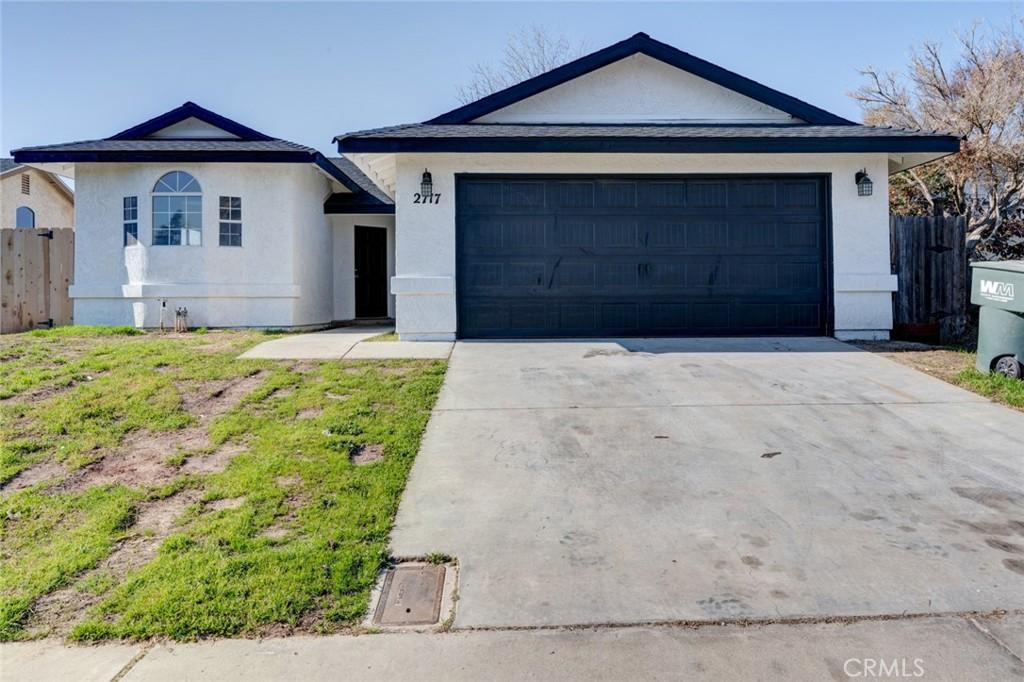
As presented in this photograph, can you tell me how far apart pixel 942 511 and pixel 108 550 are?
5.03 meters

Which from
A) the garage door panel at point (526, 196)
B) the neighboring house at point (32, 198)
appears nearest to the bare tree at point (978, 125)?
the garage door panel at point (526, 196)

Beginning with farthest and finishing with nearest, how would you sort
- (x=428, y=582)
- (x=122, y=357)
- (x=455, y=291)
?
(x=455, y=291) → (x=122, y=357) → (x=428, y=582)

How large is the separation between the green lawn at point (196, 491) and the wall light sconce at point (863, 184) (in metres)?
7.18

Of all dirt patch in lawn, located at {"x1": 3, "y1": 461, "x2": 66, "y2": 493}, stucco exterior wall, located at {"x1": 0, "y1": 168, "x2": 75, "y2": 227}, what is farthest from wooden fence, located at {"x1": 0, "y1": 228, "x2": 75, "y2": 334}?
dirt patch in lawn, located at {"x1": 3, "y1": 461, "x2": 66, "y2": 493}

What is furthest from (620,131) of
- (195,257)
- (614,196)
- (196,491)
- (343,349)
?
(195,257)

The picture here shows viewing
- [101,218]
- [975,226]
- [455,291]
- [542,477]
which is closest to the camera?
[542,477]

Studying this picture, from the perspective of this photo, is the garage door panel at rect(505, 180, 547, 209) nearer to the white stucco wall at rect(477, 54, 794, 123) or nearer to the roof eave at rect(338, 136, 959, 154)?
the roof eave at rect(338, 136, 959, 154)

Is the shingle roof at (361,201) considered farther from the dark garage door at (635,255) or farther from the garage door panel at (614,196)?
the garage door panel at (614,196)

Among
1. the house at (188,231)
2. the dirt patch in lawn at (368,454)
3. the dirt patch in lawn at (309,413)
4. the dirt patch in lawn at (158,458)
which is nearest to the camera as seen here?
the dirt patch in lawn at (158,458)

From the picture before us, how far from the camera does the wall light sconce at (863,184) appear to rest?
9758 millimetres

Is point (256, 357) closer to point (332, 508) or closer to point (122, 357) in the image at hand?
point (122, 357)

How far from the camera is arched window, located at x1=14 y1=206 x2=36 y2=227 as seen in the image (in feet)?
66.6

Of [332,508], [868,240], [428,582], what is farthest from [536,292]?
[428,582]

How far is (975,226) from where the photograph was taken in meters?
14.3
